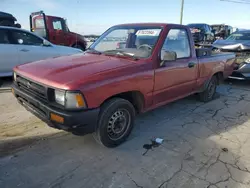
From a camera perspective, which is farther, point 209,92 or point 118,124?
point 209,92

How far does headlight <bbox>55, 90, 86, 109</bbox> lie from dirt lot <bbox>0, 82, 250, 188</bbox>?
30.3 inches

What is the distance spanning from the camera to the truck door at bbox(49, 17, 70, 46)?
1070 centimetres

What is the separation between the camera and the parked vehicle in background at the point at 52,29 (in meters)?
10.5

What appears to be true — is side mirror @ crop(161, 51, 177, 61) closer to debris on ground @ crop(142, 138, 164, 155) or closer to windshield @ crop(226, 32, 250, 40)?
debris on ground @ crop(142, 138, 164, 155)

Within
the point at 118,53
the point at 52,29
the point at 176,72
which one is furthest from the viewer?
the point at 52,29

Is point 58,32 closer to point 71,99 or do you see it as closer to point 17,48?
point 17,48

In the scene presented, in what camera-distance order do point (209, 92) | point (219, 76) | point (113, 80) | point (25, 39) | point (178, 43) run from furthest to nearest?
point (25, 39)
point (219, 76)
point (209, 92)
point (178, 43)
point (113, 80)

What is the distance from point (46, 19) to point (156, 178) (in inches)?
385

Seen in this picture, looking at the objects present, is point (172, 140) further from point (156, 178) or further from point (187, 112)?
point (187, 112)

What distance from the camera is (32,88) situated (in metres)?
3.02

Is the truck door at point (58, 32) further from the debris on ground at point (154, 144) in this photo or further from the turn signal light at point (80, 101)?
the turn signal light at point (80, 101)

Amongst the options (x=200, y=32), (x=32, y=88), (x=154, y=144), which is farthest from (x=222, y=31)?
(x=32, y=88)

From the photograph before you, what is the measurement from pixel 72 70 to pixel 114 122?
2.96 feet

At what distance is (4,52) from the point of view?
20.3 feet
